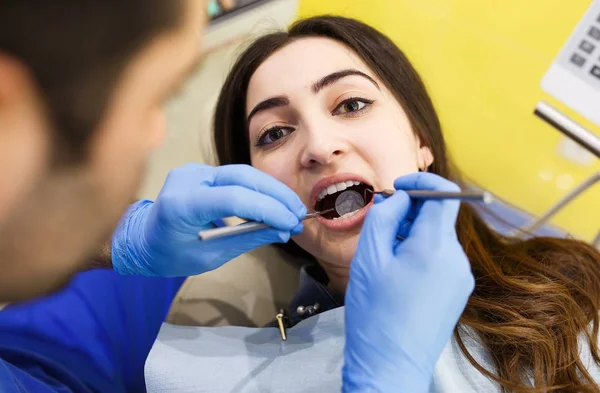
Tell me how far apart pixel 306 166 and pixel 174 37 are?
55 cm

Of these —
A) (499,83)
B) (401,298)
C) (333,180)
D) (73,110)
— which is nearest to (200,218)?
(333,180)

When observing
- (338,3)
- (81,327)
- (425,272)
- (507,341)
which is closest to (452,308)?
(425,272)

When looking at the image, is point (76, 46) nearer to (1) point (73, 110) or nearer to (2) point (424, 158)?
(1) point (73, 110)

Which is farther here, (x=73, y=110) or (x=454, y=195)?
(x=454, y=195)

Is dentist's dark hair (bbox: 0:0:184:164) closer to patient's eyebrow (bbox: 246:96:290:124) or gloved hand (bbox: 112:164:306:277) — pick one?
gloved hand (bbox: 112:164:306:277)

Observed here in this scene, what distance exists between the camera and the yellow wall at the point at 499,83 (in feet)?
4.67

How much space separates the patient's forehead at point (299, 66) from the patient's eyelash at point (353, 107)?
7cm

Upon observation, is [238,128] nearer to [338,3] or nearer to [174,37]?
[338,3]

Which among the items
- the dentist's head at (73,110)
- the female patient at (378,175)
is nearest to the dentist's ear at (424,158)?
the female patient at (378,175)

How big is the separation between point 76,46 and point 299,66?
665mm

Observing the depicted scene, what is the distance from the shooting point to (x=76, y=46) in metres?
0.36

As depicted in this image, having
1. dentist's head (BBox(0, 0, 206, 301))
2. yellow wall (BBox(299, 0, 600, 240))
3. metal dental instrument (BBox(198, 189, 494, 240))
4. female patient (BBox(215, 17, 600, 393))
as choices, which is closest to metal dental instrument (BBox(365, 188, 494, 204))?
metal dental instrument (BBox(198, 189, 494, 240))

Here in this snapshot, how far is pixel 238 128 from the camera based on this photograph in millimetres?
1236

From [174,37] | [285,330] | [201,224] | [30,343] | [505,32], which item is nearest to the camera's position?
[174,37]
